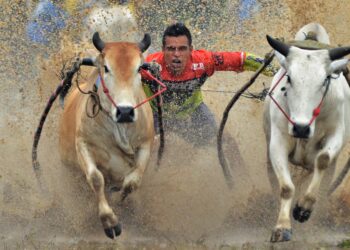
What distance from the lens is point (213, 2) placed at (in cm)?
1191

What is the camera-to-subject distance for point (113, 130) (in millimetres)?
7953

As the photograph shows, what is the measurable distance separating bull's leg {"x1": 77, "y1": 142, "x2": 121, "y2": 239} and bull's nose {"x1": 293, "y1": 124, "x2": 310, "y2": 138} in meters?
1.42

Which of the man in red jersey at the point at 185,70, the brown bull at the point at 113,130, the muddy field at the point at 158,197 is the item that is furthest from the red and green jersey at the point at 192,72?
the brown bull at the point at 113,130

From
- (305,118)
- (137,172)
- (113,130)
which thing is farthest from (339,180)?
(113,130)

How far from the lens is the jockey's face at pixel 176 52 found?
8.79m

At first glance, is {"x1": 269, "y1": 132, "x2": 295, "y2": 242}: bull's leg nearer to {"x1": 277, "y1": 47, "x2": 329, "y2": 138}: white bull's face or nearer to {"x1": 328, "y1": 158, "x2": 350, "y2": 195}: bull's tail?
{"x1": 277, "y1": 47, "x2": 329, "y2": 138}: white bull's face

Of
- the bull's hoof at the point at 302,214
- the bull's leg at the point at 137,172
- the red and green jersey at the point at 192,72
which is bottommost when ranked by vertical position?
the bull's hoof at the point at 302,214

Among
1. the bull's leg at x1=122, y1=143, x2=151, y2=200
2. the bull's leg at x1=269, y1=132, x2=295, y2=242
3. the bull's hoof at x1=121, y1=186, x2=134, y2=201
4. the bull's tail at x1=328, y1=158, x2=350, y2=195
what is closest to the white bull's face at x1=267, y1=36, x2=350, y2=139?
the bull's leg at x1=269, y1=132, x2=295, y2=242

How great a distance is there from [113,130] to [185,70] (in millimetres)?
1186

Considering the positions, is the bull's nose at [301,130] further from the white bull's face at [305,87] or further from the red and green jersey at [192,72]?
the red and green jersey at [192,72]

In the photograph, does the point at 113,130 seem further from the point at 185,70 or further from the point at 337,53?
the point at 337,53

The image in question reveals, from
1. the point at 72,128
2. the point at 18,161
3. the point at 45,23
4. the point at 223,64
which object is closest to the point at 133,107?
the point at 72,128

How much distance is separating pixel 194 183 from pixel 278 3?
10.2 ft

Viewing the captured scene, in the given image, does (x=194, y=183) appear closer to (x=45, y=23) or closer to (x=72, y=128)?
(x=72, y=128)
